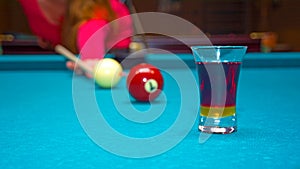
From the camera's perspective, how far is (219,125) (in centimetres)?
123

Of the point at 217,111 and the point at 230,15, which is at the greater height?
the point at 217,111

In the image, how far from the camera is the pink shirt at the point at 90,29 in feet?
10.9

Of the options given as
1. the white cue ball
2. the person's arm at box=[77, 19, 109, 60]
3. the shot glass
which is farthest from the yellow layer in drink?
the person's arm at box=[77, 19, 109, 60]

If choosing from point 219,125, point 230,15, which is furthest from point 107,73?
point 230,15

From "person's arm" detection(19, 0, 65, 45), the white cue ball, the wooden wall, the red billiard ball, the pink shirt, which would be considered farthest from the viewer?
A: the wooden wall

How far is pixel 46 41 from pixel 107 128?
3.67 m

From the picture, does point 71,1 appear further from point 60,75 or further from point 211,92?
point 211,92

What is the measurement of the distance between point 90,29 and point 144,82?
1748 millimetres

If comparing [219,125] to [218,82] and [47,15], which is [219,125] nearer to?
[218,82]

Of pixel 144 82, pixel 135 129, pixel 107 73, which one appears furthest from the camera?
pixel 107 73

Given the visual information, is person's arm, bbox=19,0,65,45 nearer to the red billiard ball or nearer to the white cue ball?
the white cue ball

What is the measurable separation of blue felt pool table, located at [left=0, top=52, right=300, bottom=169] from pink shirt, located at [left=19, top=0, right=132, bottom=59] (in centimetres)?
52

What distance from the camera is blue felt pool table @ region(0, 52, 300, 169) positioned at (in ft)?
3.07

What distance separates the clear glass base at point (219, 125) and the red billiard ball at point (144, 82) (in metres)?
0.60
